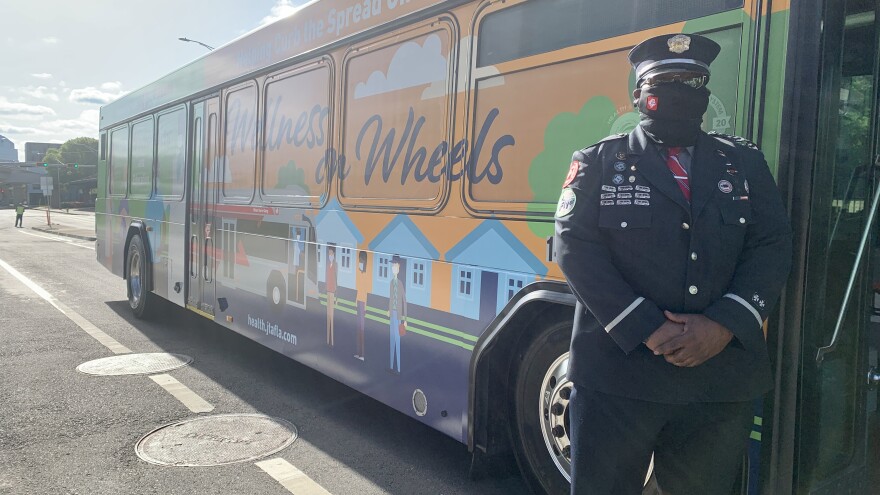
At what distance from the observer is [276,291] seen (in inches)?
227

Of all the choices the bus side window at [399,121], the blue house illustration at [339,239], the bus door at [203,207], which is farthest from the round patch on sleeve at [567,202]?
the bus door at [203,207]

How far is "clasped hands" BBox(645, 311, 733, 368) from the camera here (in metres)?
2.07

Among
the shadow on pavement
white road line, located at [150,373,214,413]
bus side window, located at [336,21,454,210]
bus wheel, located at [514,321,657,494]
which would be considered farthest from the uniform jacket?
white road line, located at [150,373,214,413]

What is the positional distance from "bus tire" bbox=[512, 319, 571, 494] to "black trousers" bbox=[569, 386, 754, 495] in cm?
98

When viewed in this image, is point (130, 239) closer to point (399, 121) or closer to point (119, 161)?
point (119, 161)

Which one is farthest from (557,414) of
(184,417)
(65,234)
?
(65,234)

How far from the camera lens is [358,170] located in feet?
15.5

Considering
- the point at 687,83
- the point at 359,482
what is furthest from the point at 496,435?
the point at 687,83

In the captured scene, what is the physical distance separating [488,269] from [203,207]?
179 inches

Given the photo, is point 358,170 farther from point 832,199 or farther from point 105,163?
point 105,163

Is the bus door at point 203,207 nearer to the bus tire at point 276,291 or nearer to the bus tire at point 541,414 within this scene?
the bus tire at point 276,291

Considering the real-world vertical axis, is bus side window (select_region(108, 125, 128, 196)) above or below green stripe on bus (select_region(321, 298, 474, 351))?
above

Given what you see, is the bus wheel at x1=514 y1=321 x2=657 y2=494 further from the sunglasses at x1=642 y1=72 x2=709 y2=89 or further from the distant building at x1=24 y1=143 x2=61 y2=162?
the distant building at x1=24 y1=143 x2=61 y2=162

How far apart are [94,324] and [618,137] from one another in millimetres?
8153
